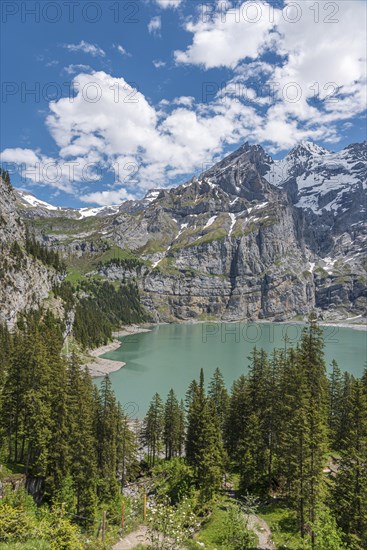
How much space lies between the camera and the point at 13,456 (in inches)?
1458

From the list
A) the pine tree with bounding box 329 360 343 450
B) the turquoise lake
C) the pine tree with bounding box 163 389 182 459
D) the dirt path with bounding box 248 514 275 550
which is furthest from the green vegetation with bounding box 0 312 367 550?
the turquoise lake

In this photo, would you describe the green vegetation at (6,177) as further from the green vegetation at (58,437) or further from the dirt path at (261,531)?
the dirt path at (261,531)

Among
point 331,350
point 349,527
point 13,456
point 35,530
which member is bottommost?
point 331,350

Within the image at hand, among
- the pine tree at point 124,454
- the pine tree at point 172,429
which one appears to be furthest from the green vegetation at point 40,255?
the pine tree at point 124,454

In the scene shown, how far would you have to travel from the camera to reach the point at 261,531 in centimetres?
2562

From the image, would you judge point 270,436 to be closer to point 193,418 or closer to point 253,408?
point 253,408

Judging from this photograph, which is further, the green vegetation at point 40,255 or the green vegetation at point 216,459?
the green vegetation at point 40,255

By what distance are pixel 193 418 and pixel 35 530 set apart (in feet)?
83.0

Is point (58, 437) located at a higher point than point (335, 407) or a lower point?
higher

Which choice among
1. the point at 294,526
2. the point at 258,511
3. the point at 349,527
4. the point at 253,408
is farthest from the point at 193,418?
the point at 349,527

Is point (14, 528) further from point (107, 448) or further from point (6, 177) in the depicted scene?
point (6, 177)

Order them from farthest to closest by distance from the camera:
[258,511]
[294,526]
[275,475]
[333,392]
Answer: [333,392]
[275,475]
[258,511]
[294,526]

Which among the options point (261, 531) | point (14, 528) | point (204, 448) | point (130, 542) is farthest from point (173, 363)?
point (14, 528)

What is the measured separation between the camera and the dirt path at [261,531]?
2372 centimetres
